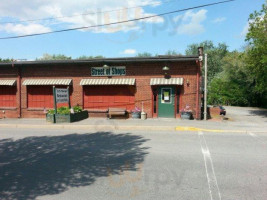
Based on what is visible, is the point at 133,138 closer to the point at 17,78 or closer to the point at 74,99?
the point at 74,99

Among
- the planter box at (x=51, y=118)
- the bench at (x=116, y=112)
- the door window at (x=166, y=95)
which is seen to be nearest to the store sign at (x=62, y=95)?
the planter box at (x=51, y=118)

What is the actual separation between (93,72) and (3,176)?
11.3 metres

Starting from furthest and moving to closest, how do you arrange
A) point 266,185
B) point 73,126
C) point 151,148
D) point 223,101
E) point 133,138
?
point 223,101 < point 73,126 < point 133,138 < point 151,148 < point 266,185

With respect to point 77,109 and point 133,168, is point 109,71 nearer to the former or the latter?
point 77,109

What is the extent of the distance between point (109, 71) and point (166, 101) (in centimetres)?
423

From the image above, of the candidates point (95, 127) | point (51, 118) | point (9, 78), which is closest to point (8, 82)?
point (9, 78)

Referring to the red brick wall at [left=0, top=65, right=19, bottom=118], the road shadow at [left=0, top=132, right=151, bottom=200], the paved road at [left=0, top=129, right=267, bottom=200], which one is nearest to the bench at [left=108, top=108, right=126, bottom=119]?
the road shadow at [left=0, top=132, right=151, bottom=200]

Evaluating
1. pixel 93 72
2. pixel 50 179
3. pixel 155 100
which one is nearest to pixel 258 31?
pixel 155 100

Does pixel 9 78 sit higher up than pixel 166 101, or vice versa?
pixel 9 78

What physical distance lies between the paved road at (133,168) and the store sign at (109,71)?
703 cm

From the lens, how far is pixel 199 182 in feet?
16.7

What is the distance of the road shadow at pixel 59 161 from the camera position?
498cm

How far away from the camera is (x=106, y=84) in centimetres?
1569

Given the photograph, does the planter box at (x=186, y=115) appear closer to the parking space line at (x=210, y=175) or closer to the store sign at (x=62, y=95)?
the parking space line at (x=210, y=175)
